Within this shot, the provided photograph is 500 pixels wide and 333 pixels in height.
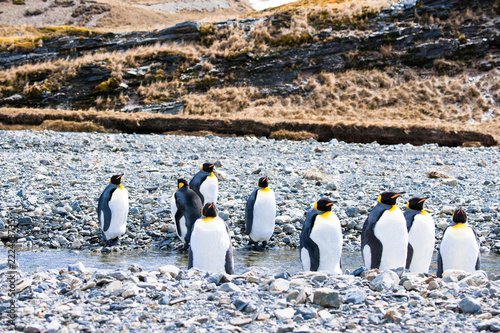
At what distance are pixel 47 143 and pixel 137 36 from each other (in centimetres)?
1997

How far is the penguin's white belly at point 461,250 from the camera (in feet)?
17.8

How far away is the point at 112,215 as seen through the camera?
6.88 metres

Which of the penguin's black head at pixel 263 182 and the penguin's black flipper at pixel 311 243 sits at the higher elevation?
the penguin's black head at pixel 263 182

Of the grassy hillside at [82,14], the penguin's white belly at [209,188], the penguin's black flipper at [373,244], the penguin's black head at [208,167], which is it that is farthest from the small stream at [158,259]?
the grassy hillside at [82,14]

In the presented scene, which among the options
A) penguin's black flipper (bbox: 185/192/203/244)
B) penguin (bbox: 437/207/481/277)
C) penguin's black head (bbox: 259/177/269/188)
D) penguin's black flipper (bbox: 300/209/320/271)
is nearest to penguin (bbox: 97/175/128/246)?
penguin's black flipper (bbox: 185/192/203/244)

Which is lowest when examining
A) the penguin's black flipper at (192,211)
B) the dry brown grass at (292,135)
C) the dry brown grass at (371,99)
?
the penguin's black flipper at (192,211)

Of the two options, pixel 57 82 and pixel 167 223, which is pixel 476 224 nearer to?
pixel 167 223

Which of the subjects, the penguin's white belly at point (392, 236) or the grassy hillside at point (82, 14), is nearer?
the penguin's white belly at point (392, 236)

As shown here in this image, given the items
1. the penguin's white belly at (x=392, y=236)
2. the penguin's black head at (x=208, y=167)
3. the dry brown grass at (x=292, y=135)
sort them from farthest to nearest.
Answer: the dry brown grass at (x=292, y=135)
the penguin's black head at (x=208, y=167)
the penguin's white belly at (x=392, y=236)

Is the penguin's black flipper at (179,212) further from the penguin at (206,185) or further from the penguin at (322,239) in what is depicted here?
the penguin at (322,239)

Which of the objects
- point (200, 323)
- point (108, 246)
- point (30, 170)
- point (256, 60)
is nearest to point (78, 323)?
point (200, 323)

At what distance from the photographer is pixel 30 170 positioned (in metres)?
10.0

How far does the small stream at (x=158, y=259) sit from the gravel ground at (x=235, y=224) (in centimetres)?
29

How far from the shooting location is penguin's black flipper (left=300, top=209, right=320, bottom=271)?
5.37 m
